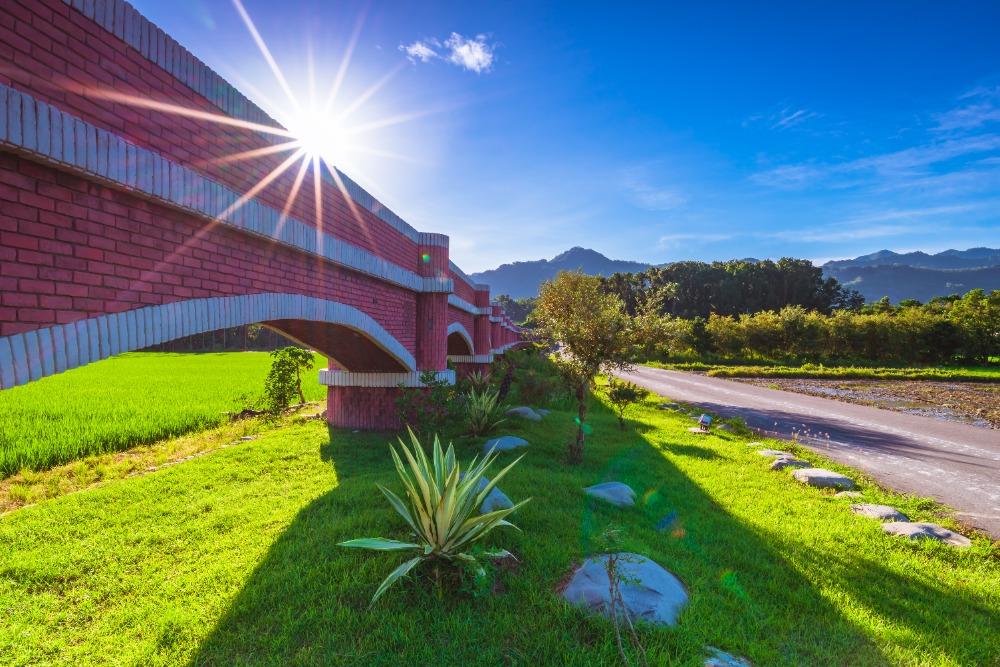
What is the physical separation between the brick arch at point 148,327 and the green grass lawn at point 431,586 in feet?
6.98

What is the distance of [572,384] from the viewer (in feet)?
29.3

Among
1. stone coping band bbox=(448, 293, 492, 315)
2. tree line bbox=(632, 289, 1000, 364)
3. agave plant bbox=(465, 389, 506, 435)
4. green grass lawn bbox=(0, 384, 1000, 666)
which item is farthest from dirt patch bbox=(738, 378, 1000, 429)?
stone coping band bbox=(448, 293, 492, 315)

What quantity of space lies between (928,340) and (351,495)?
46.1 m

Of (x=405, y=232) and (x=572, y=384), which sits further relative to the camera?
(x=405, y=232)

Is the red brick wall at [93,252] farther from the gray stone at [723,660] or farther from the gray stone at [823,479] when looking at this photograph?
the gray stone at [823,479]

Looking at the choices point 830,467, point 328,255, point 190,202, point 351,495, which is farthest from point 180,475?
point 830,467

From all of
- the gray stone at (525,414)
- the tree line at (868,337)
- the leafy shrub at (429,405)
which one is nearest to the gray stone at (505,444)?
the leafy shrub at (429,405)

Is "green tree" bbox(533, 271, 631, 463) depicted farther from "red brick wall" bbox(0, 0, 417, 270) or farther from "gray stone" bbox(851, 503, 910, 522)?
"red brick wall" bbox(0, 0, 417, 270)

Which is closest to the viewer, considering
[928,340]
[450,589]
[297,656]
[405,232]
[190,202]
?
[297,656]

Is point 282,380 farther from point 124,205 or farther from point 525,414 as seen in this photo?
point 124,205

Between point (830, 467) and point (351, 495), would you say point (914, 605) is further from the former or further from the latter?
point (351, 495)

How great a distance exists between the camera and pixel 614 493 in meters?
6.23

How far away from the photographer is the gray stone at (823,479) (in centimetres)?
720

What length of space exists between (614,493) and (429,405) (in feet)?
14.6
